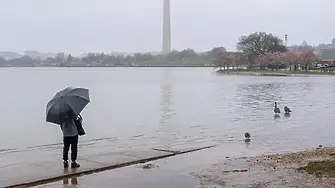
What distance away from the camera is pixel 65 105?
10352mm

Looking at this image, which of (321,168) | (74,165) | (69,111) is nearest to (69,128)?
(69,111)

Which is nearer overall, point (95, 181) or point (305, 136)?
point (95, 181)

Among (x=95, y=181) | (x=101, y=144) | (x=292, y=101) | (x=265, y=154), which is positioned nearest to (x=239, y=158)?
(x=265, y=154)

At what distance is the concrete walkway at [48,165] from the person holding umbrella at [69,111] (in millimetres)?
469

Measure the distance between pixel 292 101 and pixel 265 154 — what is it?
22086 mm

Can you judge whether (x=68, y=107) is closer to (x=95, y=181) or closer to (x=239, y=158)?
(x=95, y=181)

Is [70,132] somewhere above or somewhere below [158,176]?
above

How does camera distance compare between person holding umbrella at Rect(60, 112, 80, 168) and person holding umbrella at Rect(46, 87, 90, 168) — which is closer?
person holding umbrella at Rect(46, 87, 90, 168)

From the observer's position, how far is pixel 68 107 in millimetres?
10312

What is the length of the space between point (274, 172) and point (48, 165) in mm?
4708

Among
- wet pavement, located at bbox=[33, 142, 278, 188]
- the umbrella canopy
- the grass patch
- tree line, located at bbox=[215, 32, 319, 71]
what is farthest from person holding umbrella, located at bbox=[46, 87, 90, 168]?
tree line, located at bbox=[215, 32, 319, 71]

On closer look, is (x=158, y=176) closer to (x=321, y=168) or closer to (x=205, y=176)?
(x=205, y=176)

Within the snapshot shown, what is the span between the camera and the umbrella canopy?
10.3 meters

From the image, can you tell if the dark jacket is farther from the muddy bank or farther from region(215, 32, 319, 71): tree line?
region(215, 32, 319, 71): tree line
